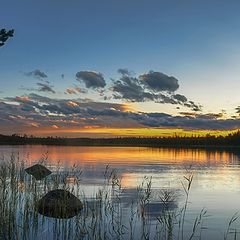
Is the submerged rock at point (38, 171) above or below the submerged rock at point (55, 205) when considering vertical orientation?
above

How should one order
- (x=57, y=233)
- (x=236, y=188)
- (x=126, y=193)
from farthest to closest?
(x=236, y=188), (x=126, y=193), (x=57, y=233)

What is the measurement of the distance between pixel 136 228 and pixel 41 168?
57.7 feet

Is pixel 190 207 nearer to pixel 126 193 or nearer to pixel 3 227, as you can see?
pixel 126 193

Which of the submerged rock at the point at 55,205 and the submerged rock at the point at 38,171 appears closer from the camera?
the submerged rock at the point at 55,205

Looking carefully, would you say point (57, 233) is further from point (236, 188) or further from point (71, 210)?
point (236, 188)

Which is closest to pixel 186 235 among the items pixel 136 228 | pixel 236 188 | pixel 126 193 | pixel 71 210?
pixel 136 228

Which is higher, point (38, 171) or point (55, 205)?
point (38, 171)

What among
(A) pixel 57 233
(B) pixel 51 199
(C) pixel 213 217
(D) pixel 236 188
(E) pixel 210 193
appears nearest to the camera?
(A) pixel 57 233

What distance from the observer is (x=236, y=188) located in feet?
104

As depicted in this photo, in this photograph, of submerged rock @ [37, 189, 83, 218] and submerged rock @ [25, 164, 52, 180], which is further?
submerged rock @ [25, 164, 52, 180]

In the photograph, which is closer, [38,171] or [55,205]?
[55,205]

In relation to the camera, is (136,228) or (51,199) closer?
(136,228)

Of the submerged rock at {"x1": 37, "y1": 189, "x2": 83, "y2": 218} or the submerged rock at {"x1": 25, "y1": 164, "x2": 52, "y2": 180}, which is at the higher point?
the submerged rock at {"x1": 25, "y1": 164, "x2": 52, "y2": 180}

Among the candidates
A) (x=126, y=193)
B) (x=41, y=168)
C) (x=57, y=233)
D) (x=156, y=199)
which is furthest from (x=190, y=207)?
(x=41, y=168)
